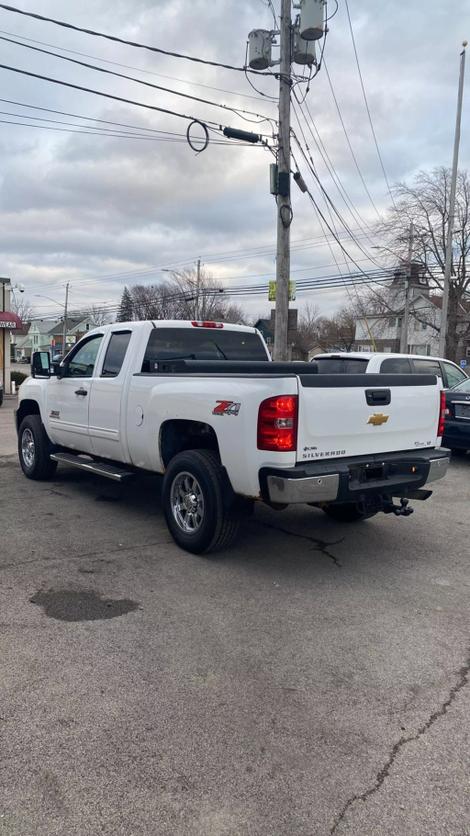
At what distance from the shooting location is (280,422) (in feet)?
13.6

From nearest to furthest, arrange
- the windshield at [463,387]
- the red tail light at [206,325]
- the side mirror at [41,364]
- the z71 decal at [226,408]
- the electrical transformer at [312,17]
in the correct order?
the z71 decal at [226,408] → the red tail light at [206,325] → the side mirror at [41,364] → the windshield at [463,387] → the electrical transformer at [312,17]

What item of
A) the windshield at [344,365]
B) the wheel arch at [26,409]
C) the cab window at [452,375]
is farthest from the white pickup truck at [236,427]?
the cab window at [452,375]

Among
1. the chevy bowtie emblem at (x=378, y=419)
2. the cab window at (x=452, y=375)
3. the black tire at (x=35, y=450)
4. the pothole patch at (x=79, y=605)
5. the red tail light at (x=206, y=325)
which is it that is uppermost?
the red tail light at (x=206, y=325)

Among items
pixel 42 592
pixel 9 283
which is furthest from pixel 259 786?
pixel 9 283

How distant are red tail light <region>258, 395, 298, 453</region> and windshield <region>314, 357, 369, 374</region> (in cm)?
538

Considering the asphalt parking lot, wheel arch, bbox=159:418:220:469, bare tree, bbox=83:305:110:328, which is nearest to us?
the asphalt parking lot

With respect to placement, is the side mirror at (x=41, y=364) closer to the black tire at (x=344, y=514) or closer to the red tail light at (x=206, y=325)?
the red tail light at (x=206, y=325)

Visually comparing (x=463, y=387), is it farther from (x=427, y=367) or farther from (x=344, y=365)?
(x=344, y=365)

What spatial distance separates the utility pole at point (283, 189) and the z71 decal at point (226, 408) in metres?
8.55

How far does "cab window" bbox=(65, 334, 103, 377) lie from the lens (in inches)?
266

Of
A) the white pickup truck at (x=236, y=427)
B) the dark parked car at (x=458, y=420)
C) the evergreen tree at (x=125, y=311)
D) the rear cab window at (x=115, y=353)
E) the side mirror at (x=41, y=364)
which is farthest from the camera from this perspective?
the evergreen tree at (x=125, y=311)

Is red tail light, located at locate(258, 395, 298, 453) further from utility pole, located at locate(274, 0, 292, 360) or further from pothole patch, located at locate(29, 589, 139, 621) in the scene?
utility pole, located at locate(274, 0, 292, 360)

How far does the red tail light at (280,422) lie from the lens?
414 centimetres

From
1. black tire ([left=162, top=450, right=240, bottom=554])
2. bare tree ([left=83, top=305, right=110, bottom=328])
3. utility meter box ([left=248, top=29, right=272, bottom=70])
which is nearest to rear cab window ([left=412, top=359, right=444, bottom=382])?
black tire ([left=162, top=450, right=240, bottom=554])
